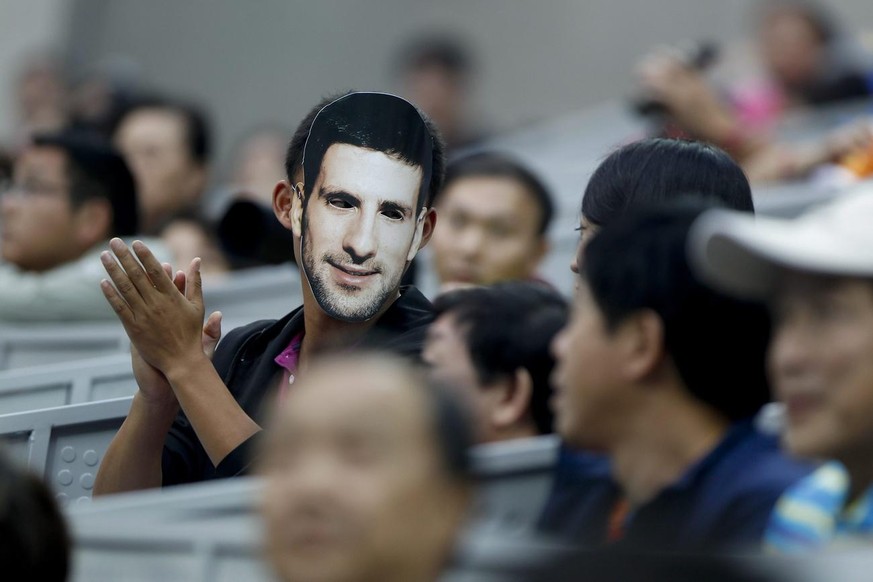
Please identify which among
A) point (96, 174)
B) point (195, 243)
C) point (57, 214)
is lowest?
point (195, 243)

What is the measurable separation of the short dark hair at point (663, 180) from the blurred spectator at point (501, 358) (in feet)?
0.84

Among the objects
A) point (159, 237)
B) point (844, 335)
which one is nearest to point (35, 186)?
point (159, 237)

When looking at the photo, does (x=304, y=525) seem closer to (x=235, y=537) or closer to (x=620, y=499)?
(x=235, y=537)

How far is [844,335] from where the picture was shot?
1.96 m

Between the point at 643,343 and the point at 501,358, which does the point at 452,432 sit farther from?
the point at 501,358

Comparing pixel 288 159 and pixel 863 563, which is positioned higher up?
pixel 288 159

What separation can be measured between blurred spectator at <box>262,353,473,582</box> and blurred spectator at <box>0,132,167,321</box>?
11.6 ft

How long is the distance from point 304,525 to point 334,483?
6cm

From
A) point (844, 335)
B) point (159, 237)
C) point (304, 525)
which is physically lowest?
point (159, 237)

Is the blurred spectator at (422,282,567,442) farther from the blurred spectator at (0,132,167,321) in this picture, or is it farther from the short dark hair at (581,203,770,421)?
the blurred spectator at (0,132,167,321)

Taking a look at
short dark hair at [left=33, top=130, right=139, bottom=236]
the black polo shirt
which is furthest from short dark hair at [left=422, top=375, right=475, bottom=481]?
short dark hair at [left=33, top=130, right=139, bottom=236]

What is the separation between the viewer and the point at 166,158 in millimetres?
6656

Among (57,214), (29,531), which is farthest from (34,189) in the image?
(29,531)

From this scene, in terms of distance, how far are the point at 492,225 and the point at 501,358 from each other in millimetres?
2262
